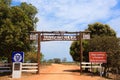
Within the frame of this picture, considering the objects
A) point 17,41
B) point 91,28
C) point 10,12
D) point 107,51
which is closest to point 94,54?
point 107,51

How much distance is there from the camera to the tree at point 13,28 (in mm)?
27531

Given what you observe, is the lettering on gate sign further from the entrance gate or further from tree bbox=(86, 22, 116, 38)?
tree bbox=(86, 22, 116, 38)

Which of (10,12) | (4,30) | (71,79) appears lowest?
(71,79)

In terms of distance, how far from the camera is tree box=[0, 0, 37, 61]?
27.5 meters

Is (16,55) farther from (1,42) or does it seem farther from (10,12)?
(10,12)

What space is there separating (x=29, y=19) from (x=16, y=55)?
5.72 meters

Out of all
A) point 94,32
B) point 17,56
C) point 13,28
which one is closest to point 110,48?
point 17,56

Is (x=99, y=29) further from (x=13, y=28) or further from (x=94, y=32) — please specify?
(x=13, y=28)

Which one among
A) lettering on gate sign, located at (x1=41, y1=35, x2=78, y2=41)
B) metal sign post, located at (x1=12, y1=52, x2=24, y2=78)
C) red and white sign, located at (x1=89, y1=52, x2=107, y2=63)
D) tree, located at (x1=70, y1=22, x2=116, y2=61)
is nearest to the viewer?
metal sign post, located at (x1=12, y1=52, x2=24, y2=78)

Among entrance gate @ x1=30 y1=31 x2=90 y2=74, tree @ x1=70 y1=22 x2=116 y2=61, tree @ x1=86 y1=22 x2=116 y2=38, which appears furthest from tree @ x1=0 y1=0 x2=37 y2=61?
tree @ x1=86 y1=22 x2=116 y2=38

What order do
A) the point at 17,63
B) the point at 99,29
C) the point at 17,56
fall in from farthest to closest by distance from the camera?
the point at 99,29 → the point at 17,63 → the point at 17,56

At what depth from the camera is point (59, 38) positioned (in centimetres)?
2969

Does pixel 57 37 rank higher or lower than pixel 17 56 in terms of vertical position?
higher

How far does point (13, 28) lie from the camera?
2759cm
